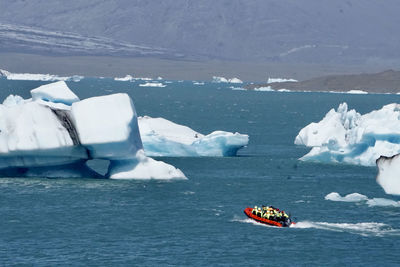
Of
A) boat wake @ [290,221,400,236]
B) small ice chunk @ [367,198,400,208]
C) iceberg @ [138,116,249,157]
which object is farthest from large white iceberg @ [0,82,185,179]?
boat wake @ [290,221,400,236]

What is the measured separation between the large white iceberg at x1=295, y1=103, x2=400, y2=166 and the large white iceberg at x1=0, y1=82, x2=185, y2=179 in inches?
656

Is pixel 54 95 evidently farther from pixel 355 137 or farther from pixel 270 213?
pixel 270 213

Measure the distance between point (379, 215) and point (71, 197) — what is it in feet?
61.0

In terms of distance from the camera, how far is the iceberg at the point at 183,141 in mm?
78188

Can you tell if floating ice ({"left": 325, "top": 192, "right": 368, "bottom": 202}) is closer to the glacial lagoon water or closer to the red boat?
the glacial lagoon water

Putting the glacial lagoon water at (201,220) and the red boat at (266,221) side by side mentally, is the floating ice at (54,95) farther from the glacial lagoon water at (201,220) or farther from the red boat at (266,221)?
the red boat at (266,221)

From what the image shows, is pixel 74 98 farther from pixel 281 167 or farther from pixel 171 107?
pixel 171 107

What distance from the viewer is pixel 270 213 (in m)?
52.8

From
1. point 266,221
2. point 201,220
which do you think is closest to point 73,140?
point 201,220

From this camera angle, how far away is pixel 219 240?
48062mm

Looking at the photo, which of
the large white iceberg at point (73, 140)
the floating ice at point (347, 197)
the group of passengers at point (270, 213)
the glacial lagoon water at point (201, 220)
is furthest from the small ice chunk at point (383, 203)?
the large white iceberg at point (73, 140)

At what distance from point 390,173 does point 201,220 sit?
10.9 m

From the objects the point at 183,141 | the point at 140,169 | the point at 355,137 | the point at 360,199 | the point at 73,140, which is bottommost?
the point at 360,199

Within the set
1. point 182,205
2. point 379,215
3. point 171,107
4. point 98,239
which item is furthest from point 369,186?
point 171,107
